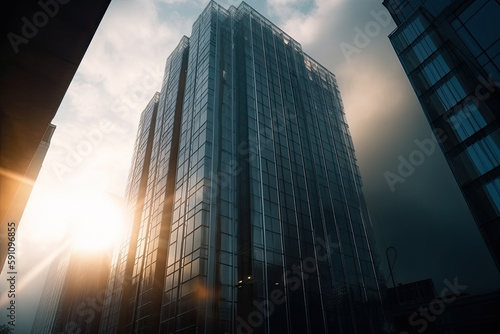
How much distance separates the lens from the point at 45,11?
2.92m

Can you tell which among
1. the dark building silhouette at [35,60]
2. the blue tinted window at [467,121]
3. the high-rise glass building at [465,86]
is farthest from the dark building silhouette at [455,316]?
the dark building silhouette at [35,60]

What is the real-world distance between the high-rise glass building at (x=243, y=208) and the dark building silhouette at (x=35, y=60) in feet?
78.1

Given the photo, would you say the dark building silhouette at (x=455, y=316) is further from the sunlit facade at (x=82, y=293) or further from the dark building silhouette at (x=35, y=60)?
the sunlit facade at (x=82, y=293)

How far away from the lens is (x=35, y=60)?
312cm

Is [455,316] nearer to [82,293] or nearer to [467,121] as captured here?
[467,121]

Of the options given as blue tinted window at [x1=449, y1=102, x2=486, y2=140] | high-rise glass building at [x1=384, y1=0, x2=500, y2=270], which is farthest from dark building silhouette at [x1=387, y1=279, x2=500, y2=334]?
blue tinted window at [x1=449, y1=102, x2=486, y2=140]

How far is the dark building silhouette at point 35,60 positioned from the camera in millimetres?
2941

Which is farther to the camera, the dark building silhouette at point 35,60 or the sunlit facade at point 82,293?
the sunlit facade at point 82,293

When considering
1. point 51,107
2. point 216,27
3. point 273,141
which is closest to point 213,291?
point 273,141

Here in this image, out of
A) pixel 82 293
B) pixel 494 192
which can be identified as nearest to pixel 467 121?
pixel 494 192

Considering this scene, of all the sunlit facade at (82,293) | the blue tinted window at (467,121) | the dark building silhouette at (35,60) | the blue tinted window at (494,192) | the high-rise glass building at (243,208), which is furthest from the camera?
the sunlit facade at (82,293)

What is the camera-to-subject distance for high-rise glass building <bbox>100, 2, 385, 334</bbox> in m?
27.2

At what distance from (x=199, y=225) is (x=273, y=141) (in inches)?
692

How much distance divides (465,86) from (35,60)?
39.5 meters
